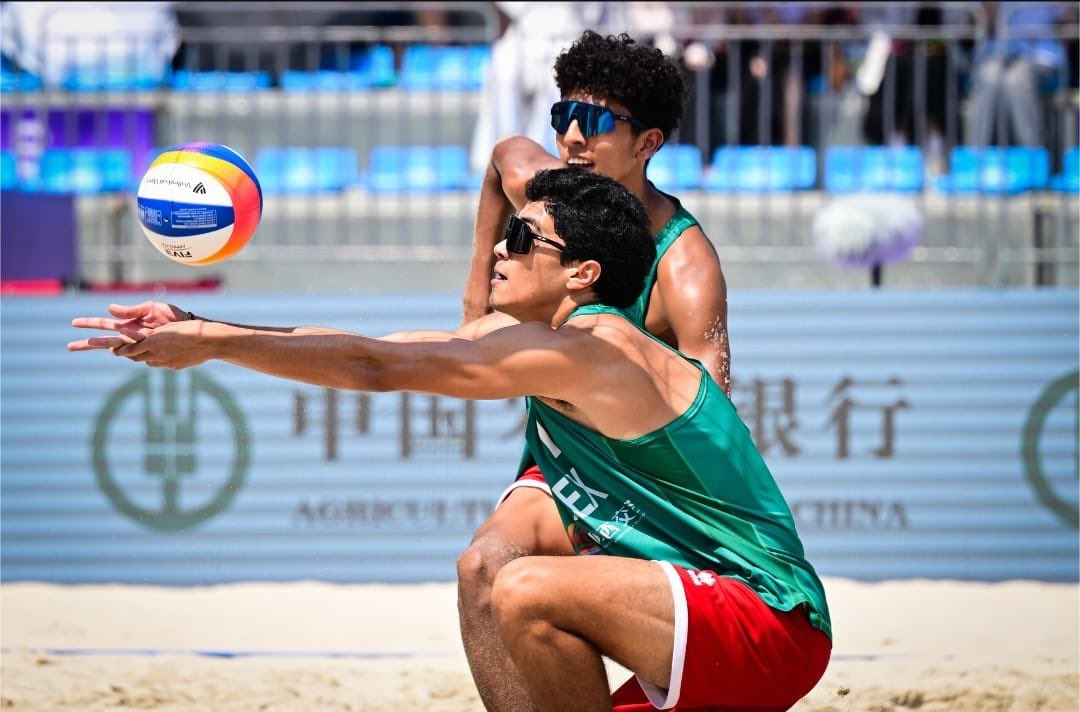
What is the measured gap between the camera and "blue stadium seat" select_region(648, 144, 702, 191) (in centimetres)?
744

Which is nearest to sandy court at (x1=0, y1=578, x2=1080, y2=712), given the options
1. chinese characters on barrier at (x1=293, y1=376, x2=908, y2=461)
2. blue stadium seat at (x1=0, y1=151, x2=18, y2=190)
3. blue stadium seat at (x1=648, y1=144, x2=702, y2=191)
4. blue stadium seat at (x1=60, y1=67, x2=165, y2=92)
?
chinese characters on barrier at (x1=293, y1=376, x2=908, y2=461)

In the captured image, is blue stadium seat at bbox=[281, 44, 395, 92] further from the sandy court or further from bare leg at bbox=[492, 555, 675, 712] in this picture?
bare leg at bbox=[492, 555, 675, 712]

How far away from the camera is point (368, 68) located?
27.0 ft

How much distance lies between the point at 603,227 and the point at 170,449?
4017mm

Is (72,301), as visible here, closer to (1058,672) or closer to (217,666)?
(217,666)

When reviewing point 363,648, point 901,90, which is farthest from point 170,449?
point 901,90

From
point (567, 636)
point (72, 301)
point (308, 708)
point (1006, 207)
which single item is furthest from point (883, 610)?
point (72, 301)

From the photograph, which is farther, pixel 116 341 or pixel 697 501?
pixel 697 501

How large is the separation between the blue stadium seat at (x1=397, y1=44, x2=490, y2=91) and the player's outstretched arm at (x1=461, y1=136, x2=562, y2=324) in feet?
11.7

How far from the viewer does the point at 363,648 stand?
545cm

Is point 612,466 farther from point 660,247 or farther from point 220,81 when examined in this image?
point 220,81

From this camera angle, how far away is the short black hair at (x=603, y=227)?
311 cm

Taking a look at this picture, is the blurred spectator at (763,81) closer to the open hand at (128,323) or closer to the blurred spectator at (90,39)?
the blurred spectator at (90,39)

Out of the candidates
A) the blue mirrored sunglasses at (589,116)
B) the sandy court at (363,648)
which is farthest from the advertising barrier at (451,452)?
the blue mirrored sunglasses at (589,116)
